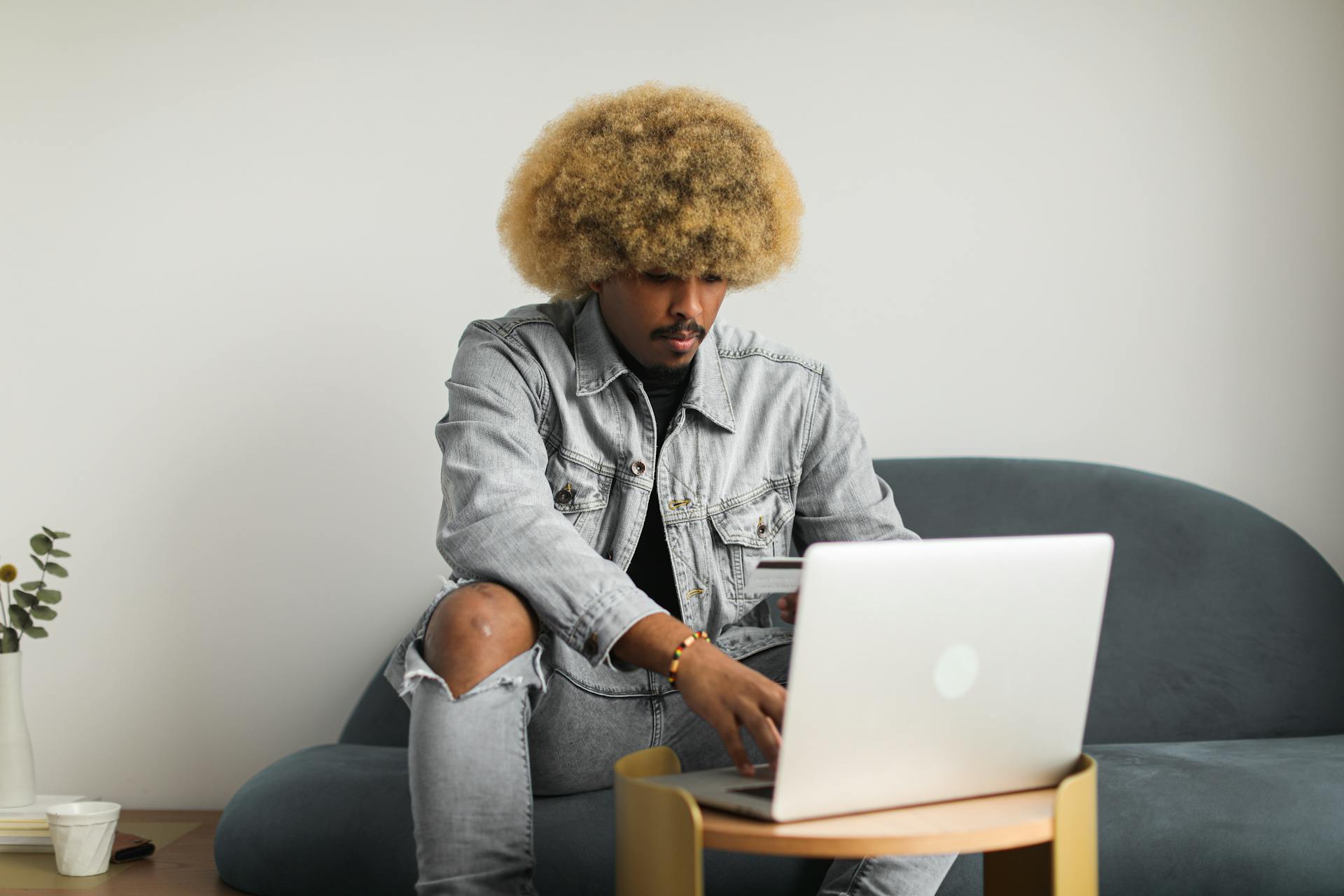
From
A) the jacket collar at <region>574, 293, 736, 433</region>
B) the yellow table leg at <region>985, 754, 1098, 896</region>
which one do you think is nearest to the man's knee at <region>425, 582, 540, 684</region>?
the jacket collar at <region>574, 293, 736, 433</region>

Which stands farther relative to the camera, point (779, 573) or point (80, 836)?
point (80, 836)

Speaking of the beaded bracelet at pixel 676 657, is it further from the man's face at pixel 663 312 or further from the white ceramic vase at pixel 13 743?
the white ceramic vase at pixel 13 743

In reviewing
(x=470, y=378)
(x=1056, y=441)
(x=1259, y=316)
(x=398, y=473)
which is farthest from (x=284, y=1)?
(x=1259, y=316)

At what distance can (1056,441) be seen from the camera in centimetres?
229

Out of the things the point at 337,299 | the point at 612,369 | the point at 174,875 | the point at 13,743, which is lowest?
the point at 174,875

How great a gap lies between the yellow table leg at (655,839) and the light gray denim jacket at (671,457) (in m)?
0.34

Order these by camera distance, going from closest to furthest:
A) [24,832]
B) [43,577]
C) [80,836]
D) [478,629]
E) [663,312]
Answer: [478,629] < [663,312] < [80,836] < [24,832] < [43,577]

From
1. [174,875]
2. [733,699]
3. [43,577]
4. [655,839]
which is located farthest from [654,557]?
[43,577]

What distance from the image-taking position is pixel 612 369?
162 centimetres

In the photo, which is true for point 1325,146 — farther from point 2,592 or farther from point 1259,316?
point 2,592

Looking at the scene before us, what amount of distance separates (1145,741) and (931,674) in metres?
1.21

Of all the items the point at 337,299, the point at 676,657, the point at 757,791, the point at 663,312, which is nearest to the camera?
the point at 757,791

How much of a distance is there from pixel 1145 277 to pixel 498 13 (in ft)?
4.44

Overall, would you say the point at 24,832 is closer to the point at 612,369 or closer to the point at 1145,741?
the point at 612,369
